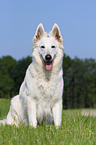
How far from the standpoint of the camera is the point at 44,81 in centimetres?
581

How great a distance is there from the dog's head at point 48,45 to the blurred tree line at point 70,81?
2567 cm

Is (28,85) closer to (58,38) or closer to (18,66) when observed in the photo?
(58,38)

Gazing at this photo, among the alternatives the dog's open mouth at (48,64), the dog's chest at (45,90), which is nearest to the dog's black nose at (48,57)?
the dog's open mouth at (48,64)

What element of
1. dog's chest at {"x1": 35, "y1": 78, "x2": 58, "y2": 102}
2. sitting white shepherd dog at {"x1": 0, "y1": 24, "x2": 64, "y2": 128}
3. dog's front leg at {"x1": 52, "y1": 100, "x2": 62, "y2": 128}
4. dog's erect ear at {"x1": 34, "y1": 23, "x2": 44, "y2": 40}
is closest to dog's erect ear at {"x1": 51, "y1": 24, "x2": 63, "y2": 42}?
sitting white shepherd dog at {"x1": 0, "y1": 24, "x2": 64, "y2": 128}

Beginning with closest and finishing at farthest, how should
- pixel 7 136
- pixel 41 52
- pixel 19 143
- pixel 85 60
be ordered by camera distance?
pixel 19 143 → pixel 7 136 → pixel 41 52 → pixel 85 60

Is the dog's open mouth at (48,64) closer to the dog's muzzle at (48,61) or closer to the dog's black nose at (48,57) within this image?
the dog's muzzle at (48,61)

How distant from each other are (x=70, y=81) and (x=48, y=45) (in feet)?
92.4

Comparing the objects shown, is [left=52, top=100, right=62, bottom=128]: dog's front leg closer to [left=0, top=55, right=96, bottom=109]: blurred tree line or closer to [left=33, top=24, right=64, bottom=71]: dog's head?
[left=33, top=24, right=64, bottom=71]: dog's head

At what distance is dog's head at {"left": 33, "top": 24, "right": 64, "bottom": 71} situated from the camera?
5.54m

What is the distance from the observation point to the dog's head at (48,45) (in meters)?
5.54

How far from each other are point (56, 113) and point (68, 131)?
2.00ft

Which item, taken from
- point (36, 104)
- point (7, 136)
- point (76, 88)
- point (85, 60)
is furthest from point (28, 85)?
point (85, 60)

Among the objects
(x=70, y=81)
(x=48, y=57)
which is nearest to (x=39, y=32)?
(x=48, y=57)

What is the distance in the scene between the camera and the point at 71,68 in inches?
1378
